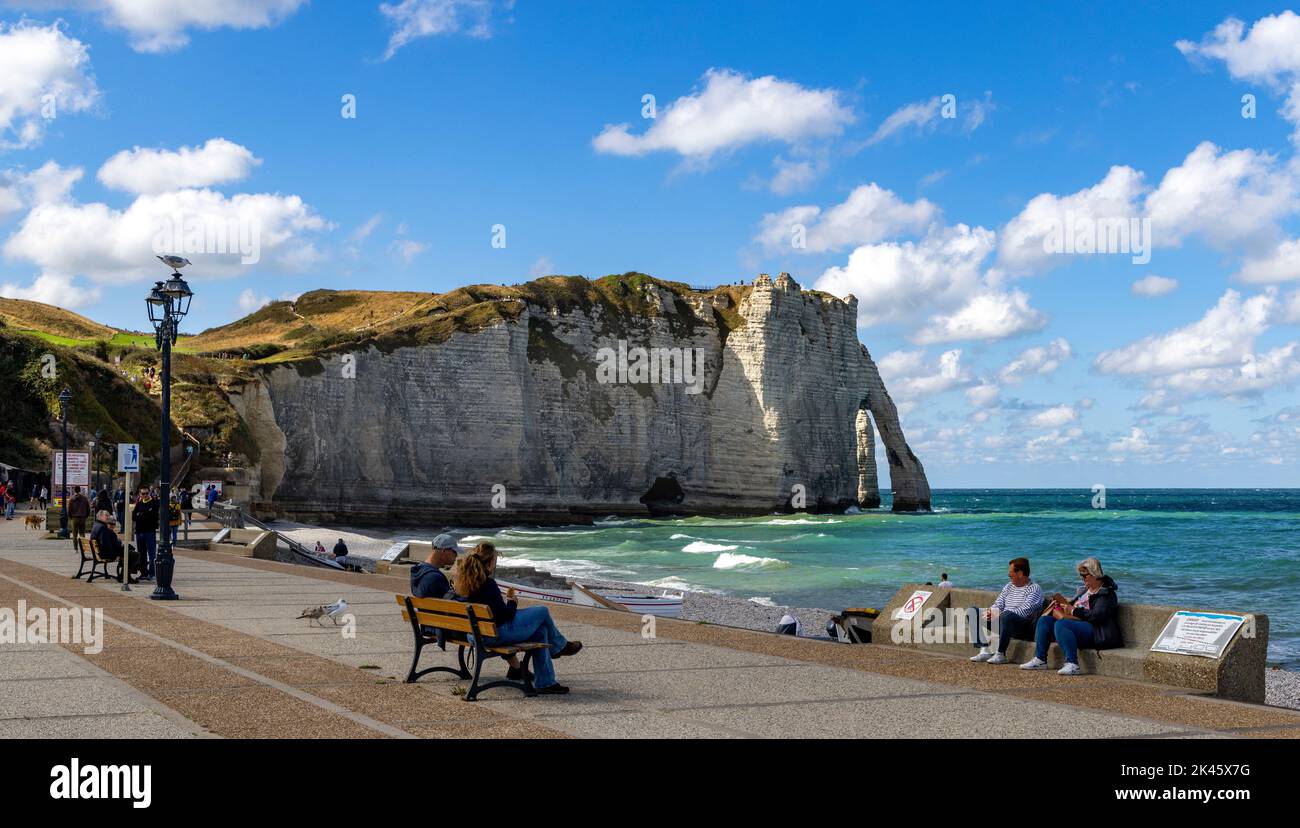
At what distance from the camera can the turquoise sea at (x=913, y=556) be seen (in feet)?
120

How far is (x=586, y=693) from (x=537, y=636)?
690 mm

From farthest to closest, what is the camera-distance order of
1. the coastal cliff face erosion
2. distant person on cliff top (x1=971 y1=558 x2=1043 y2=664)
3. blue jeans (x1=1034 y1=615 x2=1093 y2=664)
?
the coastal cliff face erosion → distant person on cliff top (x1=971 y1=558 x2=1043 y2=664) → blue jeans (x1=1034 y1=615 x2=1093 y2=664)

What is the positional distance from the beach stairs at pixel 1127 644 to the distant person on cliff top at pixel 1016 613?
0.15 metres

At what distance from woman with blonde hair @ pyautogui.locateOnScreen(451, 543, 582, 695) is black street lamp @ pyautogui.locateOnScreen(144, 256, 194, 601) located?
10072 mm

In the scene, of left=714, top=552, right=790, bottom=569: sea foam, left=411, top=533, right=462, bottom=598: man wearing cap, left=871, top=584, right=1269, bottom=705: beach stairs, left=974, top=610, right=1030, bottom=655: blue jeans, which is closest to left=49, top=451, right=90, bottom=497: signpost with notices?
left=714, top=552, right=790, bottom=569: sea foam

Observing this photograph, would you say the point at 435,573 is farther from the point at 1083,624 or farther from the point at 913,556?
the point at 913,556

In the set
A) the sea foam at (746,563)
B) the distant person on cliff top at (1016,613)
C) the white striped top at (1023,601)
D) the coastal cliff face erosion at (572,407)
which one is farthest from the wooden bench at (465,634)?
the coastal cliff face erosion at (572,407)

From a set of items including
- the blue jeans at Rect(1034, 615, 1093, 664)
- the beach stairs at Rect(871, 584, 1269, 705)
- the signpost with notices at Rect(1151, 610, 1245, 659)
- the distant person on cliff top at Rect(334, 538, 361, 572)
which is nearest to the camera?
the beach stairs at Rect(871, 584, 1269, 705)

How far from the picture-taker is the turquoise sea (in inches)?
1436

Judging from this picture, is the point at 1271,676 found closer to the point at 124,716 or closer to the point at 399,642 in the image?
the point at 399,642

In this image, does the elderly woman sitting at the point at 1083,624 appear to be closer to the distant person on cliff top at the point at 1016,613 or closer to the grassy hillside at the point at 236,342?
the distant person on cliff top at the point at 1016,613

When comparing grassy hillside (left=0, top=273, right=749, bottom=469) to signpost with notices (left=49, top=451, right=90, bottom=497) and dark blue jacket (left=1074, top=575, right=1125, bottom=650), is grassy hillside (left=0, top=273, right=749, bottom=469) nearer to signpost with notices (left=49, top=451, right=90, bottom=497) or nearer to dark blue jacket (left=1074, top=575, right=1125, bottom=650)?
signpost with notices (left=49, top=451, right=90, bottom=497)

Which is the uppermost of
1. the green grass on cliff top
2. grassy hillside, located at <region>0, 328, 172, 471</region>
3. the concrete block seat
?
the green grass on cliff top

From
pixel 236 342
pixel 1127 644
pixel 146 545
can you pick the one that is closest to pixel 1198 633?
pixel 1127 644
